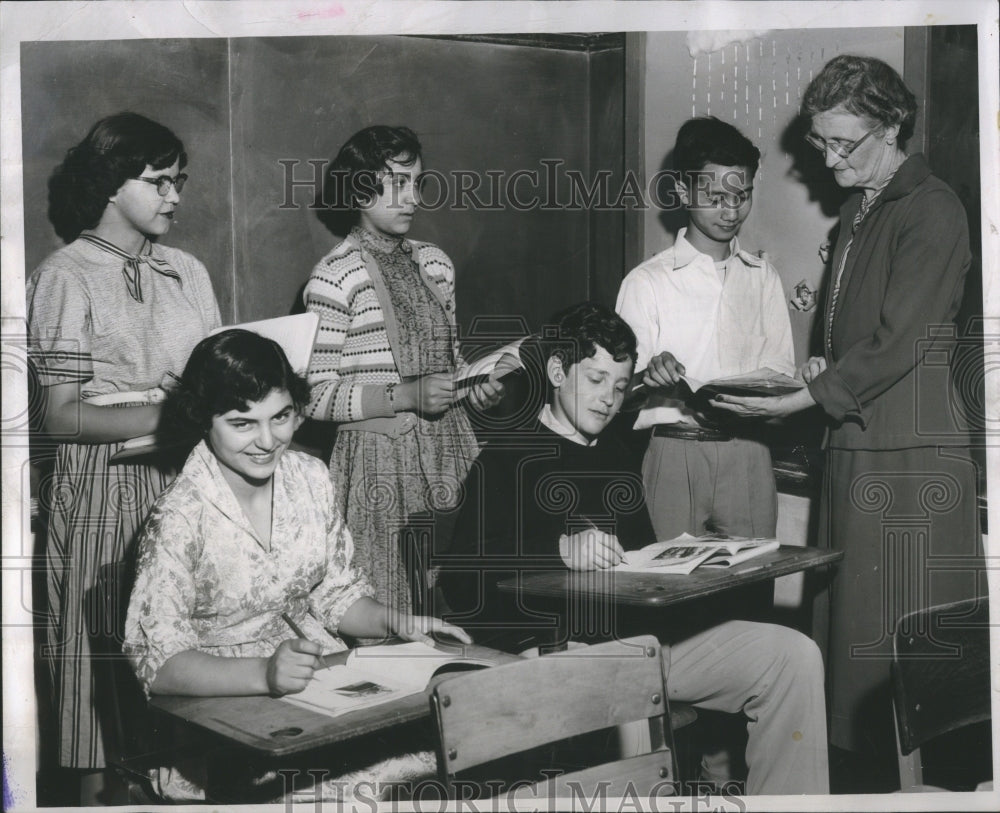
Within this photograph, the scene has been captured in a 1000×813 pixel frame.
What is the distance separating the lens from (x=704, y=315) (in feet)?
10.5

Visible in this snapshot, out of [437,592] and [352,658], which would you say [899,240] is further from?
[352,658]

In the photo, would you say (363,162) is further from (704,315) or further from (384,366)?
(704,315)

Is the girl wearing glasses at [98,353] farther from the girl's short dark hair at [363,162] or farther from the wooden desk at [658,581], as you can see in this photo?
the wooden desk at [658,581]

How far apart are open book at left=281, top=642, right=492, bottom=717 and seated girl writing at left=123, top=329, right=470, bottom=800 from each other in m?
0.08

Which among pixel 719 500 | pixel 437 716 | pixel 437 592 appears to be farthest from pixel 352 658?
pixel 719 500

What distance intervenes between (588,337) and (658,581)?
0.77 meters

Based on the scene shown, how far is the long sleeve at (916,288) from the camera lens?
303 cm

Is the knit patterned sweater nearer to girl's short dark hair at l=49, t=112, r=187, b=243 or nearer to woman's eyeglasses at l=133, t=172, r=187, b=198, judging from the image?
woman's eyeglasses at l=133, t=172, r=187, b=198

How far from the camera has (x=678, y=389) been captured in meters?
3.19

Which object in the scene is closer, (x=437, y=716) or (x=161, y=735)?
(x=437, y=716)

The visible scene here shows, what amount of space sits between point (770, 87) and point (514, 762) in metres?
2.08

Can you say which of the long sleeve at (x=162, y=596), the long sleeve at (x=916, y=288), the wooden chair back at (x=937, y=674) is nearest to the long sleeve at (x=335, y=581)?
the long sleeve at (x=162, y=596)

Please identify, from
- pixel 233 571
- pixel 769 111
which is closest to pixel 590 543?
pixel 233 571

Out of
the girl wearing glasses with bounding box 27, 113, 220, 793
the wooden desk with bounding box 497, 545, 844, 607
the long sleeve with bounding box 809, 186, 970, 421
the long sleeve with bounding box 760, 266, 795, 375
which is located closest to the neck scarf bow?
the girl wearing glasses with bounding box 27, 113, 220, 793
